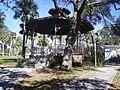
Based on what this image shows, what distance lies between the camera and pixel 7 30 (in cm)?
10331

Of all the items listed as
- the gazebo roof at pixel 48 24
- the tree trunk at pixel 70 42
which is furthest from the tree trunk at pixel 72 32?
the gazebo roof at pixel 48 24

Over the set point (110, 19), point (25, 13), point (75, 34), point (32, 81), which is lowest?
point (32, 81)

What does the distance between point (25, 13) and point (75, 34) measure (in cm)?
2149

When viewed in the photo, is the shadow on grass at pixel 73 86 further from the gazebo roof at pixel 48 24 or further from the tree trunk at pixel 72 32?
the gazebo roof at pixel 48 24

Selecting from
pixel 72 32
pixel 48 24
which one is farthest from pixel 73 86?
pixel 48 24

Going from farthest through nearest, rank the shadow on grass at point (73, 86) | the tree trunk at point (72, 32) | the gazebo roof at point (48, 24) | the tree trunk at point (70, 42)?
the gazebo roof at point (48, 24) → the tree trunk at point (70, 42) → the tree trunk at point (72, 32) → the shadow on grass at point (73, 86)

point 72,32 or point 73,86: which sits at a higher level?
point 72,32

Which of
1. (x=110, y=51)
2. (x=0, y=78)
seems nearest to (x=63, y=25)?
(x=0, y=78)

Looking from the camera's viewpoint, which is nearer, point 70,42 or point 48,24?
point 70,42

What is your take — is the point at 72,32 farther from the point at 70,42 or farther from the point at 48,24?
the point at 48,24

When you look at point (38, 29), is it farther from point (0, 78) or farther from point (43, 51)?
point (0, 78)

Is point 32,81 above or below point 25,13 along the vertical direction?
below

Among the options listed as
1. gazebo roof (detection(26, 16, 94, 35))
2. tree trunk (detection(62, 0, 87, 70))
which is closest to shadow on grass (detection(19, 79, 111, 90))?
tree trunk (detection(62, 0, 87, 70))

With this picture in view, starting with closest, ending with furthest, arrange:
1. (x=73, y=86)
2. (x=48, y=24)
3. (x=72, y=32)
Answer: (x=73, y=86) → (x=72, y=32) → (x=48, y=24)
